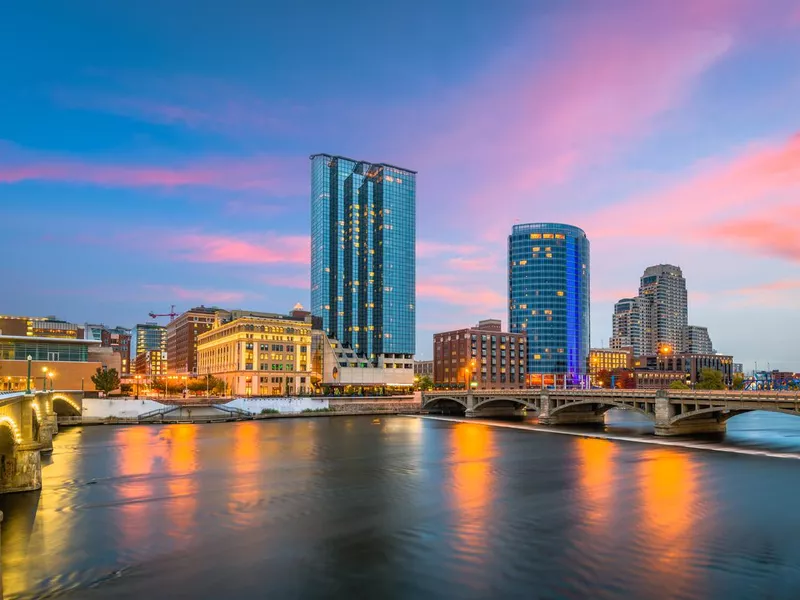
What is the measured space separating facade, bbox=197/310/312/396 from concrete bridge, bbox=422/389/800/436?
240 ft

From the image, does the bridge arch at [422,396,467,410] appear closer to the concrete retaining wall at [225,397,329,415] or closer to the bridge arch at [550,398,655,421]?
the concrete retaining wall at [225,397,329,415]

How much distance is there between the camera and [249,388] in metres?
179

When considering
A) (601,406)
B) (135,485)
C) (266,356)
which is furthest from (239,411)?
(135,485)

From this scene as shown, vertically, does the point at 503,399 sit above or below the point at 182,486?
below

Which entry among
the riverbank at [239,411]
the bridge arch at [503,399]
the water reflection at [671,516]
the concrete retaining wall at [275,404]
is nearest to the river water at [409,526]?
the water reflection at [671,516]

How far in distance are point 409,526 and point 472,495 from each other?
1088 centimetres

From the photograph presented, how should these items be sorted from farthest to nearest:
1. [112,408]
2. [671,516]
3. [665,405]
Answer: [112,408]
[665,405]
[671,516]

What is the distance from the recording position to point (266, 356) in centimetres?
18438

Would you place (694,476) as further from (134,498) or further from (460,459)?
(134,498)

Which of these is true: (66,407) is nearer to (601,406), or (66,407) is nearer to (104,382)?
(104,382)

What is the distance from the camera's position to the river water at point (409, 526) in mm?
25484

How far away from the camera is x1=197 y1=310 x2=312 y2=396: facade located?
591ft

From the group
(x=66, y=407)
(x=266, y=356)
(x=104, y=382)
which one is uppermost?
(x=266, y=356)

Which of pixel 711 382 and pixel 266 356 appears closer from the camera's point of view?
pixel 711 382
